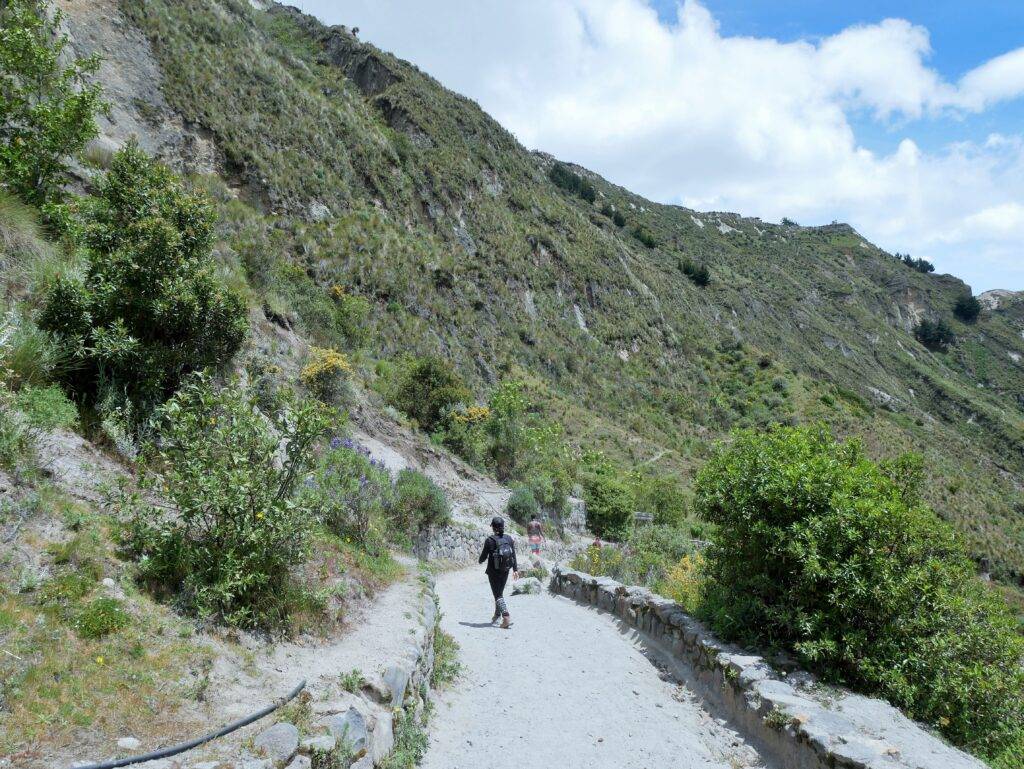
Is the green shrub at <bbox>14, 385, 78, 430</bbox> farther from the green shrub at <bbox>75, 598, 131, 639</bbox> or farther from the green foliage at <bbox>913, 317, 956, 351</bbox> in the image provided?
the green foliage at <bbox>913, 317, 956, 351</bbox>

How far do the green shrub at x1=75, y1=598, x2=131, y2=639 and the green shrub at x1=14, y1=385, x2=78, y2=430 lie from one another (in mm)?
2158

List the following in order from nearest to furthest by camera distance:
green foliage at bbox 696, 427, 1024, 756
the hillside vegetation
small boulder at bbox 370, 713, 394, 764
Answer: small boulder at bbox 370, 713, 394, 764, the hillside vegetation, green foliage at bbox 696, 427, 1024, 756

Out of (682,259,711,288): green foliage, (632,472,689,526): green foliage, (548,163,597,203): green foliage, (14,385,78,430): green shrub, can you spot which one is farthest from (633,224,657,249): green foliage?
(14,385,78,430): green shrub

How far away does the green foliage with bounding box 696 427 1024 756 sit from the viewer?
5.68 meters

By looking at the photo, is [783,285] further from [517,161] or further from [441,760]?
[441,760]

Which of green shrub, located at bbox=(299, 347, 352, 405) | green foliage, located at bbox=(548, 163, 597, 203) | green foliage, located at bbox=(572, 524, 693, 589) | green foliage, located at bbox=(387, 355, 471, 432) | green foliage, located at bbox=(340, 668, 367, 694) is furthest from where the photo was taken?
green foliage, located at bbox=(548, 163, 597, 203)

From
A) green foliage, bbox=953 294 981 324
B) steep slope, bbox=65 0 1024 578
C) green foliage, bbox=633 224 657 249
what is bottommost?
steep slope, bbox=65 0 1024 578

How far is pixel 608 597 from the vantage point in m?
10.8

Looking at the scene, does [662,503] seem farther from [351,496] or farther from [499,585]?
[351,496]

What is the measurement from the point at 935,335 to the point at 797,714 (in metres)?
127

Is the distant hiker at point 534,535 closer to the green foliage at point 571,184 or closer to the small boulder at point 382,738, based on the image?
the small boulder at point 382,738

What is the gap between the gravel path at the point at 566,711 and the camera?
536 cm

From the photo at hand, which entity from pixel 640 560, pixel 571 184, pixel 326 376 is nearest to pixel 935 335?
pixel 571 184

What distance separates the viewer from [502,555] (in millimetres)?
9188
